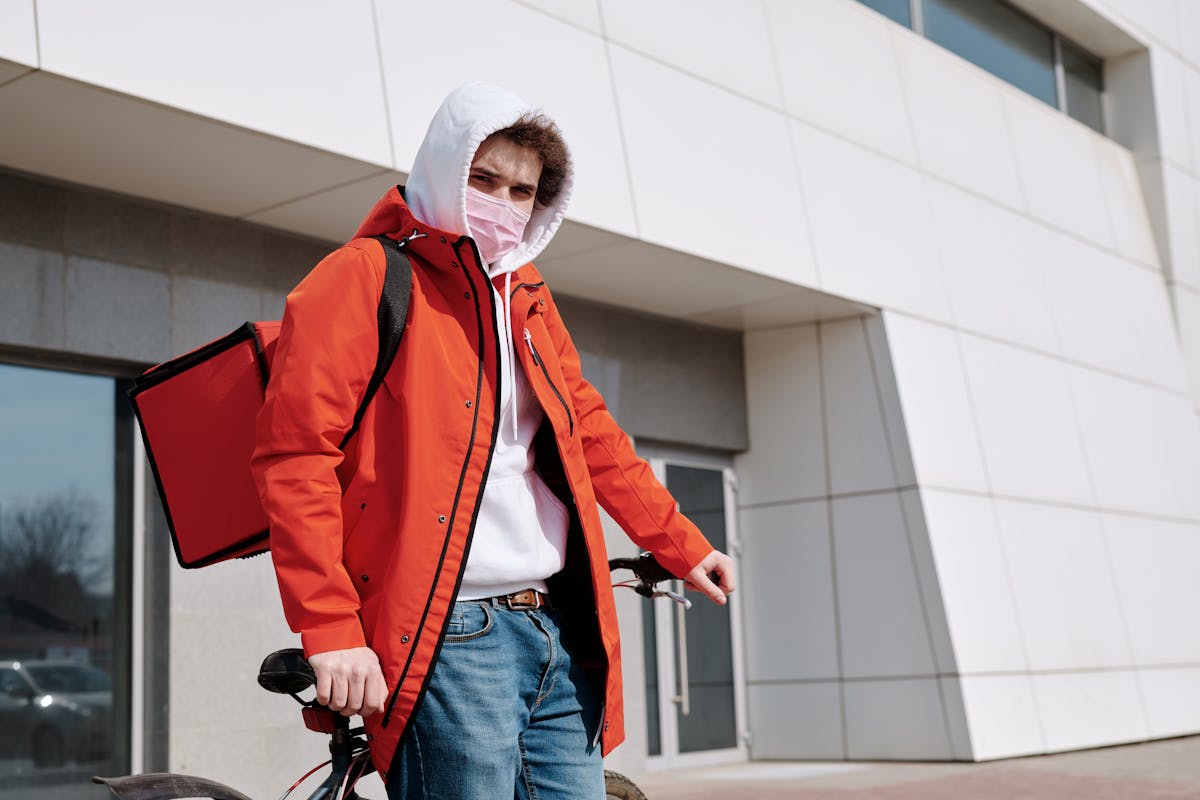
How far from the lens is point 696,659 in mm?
10234

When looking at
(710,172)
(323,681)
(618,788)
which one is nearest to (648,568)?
(618,788)

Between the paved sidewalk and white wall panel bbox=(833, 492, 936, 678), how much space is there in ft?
2.40

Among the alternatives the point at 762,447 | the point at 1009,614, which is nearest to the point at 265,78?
the point at 762,447

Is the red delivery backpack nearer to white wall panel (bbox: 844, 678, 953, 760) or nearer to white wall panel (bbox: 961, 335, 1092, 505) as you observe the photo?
white wall panel (bbox: 844, 678, 953, 760)

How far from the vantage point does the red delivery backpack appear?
2.61 meters

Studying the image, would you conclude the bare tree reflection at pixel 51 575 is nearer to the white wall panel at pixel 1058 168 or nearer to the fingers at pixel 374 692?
the fingers at pixel 374 692

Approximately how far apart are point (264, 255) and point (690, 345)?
3.78 m

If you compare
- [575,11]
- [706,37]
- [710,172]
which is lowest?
[710,172]

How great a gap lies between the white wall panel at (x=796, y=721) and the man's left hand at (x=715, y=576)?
7597mm

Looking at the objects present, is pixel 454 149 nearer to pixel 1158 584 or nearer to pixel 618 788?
pixel 618 788

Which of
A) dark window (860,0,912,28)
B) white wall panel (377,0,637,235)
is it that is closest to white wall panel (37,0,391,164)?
white wall panel (377,0,637,235)

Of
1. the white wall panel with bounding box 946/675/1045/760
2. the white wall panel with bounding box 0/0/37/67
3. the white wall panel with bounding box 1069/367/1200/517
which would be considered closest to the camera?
the white wall panel with bounding box 0/0/37/67

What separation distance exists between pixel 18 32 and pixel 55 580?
9.11 ft

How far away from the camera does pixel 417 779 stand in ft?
7.89
